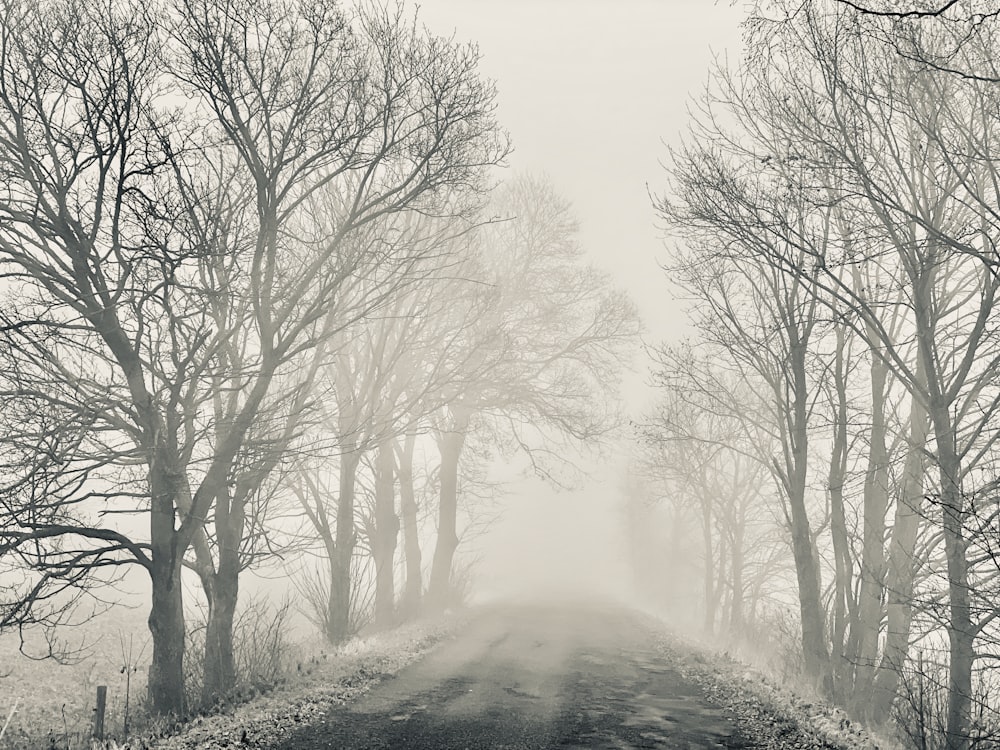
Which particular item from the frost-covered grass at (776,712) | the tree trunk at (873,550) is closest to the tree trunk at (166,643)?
the frost-covered grass at (776,712)

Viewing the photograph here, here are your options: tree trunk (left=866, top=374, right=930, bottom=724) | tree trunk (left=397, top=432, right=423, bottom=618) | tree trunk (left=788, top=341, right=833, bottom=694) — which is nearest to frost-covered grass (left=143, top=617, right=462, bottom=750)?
tree trunk (left=397, top=432, right=423, bottom=618)

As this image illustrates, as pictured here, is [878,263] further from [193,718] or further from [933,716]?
[193,718]

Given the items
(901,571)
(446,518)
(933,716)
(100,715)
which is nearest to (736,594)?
(446,518)

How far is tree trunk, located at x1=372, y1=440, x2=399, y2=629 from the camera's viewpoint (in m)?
21.7

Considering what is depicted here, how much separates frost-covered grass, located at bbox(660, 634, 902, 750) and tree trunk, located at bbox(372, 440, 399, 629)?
939 centimetres

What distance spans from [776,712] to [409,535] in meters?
16.7

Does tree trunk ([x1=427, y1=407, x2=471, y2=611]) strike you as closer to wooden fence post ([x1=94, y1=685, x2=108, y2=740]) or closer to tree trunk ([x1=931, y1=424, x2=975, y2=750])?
wooden fence post ([x1=94, y1=685, x2=108, y2=740])

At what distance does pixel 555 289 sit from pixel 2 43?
18.9 meters

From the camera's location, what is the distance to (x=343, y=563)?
1698 cm

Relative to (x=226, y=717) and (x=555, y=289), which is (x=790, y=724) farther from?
(x=555, y=289)

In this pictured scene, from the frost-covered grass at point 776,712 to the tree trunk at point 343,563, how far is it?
23.7ft

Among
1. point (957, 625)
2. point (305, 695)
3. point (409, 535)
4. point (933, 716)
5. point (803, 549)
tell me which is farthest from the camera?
point (409, 535)

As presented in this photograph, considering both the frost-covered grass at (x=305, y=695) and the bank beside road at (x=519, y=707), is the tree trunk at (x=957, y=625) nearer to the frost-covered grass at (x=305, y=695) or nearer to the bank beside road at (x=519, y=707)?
the bank beside road at (x=519, y=707)

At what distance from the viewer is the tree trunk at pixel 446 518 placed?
2602 centimetres
